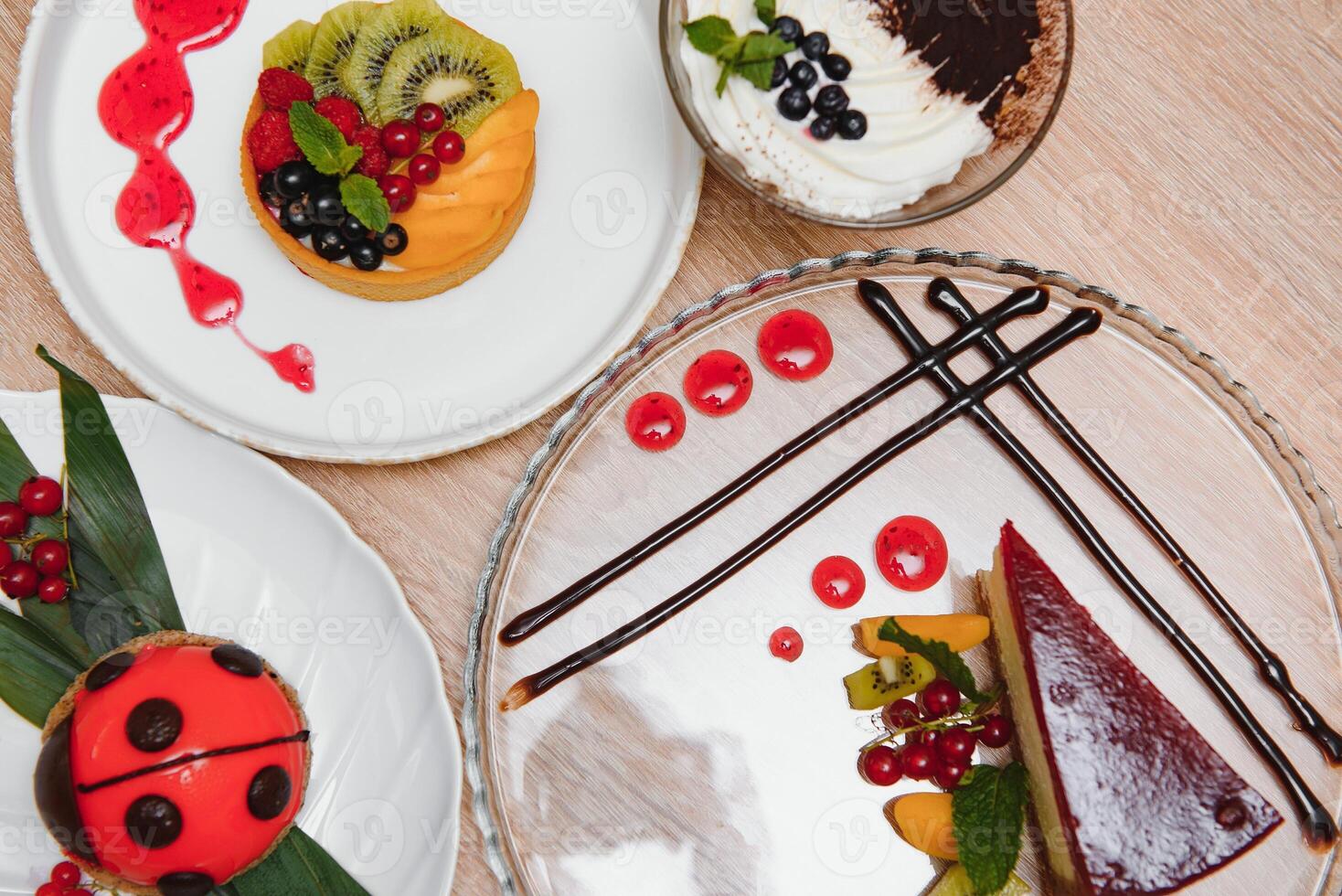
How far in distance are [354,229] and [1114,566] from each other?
1209 millimetres

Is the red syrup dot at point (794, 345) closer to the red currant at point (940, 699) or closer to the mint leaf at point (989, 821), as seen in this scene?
the red currant at point (940, 699)

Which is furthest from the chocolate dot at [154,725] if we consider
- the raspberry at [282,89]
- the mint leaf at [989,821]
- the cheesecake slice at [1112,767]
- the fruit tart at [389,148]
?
the cheesecake slice at [1112,767]

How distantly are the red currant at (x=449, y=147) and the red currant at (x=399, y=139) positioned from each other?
3cm

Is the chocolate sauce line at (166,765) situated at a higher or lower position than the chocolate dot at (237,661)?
lower

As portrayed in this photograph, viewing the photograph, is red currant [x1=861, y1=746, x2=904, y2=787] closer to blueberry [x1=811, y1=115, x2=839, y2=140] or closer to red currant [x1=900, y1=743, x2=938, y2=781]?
red currant [x1=900, y1=743, x2=938, y2=781]

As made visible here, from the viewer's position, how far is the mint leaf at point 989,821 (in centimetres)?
123

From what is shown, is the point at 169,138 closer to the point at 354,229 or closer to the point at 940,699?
the point at 354,229

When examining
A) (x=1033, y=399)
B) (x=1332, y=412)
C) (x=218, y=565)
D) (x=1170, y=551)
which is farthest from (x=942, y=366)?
(x=218, y=565)

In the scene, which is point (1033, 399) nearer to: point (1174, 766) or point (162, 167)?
point (1174, 766)

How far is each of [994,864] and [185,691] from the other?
1117 millimetres

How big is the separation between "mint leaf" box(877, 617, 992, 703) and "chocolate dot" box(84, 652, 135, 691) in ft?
3.46

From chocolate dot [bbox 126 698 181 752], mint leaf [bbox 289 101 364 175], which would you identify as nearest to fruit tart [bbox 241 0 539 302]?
mint leaf [bbox 289 101 364 175]

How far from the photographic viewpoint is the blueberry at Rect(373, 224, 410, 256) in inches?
51.6

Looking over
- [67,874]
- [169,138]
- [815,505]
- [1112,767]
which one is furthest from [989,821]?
[169,138]
